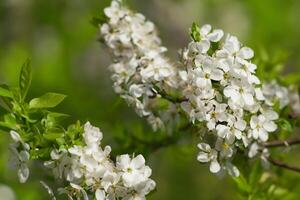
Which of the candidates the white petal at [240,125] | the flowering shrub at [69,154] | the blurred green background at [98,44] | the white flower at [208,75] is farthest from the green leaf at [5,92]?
the blurred green background at [98,44]

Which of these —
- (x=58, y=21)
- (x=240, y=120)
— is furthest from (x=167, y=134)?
(x=58, y=21)

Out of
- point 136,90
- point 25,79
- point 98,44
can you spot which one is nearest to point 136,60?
point 136,90

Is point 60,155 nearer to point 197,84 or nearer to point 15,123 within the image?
point 15,123

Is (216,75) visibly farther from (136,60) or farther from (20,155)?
(20,155)

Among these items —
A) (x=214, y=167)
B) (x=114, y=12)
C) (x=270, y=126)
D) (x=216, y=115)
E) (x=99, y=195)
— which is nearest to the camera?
(x=99, y=195)

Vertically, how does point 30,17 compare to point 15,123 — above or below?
above

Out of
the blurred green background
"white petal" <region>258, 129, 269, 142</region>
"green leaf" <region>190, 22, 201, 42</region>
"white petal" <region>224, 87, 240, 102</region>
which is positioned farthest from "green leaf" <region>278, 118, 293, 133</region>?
the blurred green background
